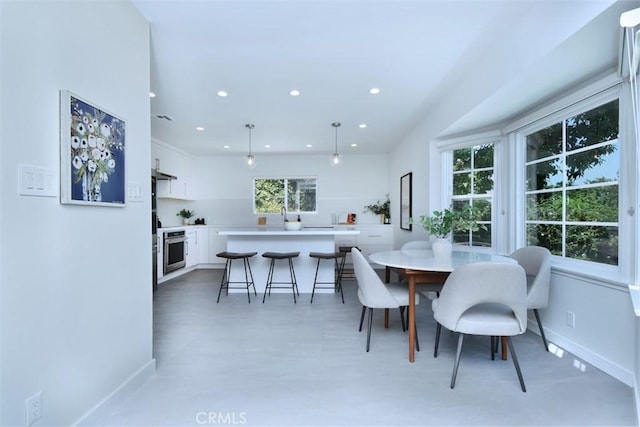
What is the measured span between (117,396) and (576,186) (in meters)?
3.62

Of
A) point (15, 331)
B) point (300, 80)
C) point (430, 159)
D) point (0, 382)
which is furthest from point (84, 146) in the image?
point (430, 159)

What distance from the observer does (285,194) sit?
657 centimetres

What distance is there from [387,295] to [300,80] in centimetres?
212

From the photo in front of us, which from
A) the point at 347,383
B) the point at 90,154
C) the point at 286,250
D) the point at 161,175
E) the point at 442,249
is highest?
the point at 161,175

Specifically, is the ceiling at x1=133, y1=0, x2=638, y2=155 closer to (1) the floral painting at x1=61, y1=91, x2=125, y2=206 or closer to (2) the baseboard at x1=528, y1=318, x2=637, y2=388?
(1) the floral painting at x1=61, y1=91, x2=125, y2=206

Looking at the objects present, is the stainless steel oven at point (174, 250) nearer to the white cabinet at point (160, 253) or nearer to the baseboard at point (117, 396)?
the white cabinet at point (160, 253)

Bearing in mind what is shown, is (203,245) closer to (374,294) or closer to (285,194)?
(285,194)

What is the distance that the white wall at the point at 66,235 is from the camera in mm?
1164

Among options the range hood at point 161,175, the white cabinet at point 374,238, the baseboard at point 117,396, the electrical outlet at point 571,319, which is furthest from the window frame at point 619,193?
the range hood at point 161,175

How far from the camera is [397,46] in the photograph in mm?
2289

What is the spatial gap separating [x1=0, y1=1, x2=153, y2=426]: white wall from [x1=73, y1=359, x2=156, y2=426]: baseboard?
0.03 m

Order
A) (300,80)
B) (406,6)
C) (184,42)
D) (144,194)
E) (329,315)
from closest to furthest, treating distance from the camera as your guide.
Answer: (406,6) → (144,194) → (184,42) → (300,80) → (329,315)

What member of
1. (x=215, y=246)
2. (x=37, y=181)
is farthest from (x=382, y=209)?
(x=37, y=181)

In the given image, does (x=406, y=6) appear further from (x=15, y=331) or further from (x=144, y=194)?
(x=15, y=331)
